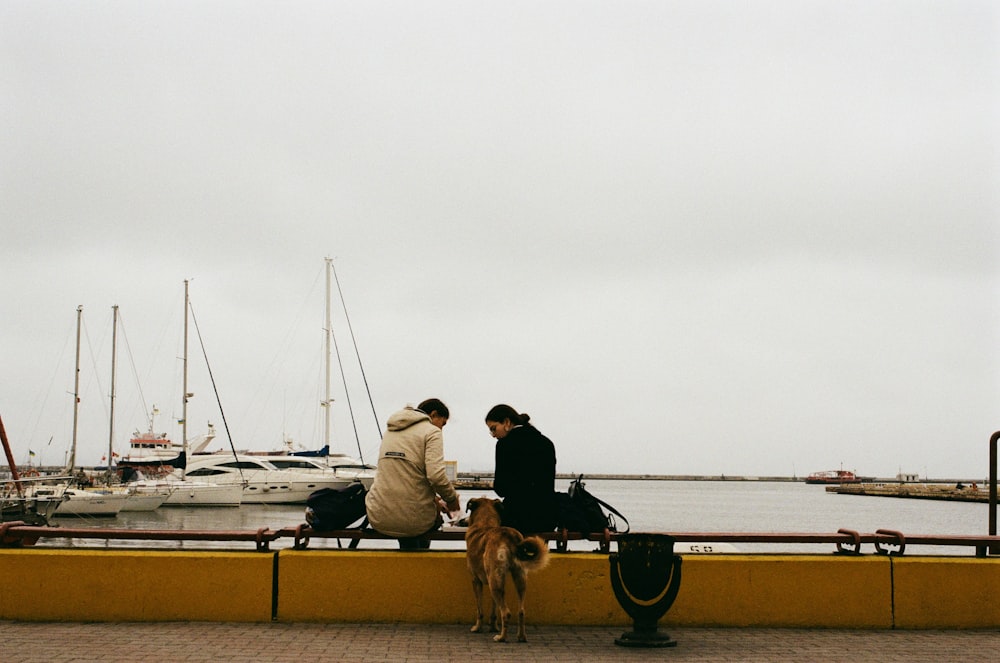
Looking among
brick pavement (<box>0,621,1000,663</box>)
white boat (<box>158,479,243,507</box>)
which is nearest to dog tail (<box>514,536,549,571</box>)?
brick pavement (<box>0,621,1000,663</box>)

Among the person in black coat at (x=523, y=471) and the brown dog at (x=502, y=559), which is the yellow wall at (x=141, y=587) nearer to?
the brown dog at (x=502, y=559)

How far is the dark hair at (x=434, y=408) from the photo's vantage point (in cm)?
789

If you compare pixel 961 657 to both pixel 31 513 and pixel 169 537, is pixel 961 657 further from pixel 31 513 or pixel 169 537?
pixel 31 513

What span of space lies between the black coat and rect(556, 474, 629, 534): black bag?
110mm

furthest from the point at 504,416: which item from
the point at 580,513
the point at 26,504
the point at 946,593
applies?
the point at 26,504

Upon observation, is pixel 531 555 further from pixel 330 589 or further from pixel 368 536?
pixel 330 589

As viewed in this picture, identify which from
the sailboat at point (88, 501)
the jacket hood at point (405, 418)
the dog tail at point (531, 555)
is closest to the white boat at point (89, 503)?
the sailboat at point (88, 501)

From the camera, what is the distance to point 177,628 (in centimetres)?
735

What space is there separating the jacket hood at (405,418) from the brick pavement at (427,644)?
1.64 m

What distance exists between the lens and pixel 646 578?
7082mm

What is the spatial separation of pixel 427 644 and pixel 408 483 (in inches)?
54.0

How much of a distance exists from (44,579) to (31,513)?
3372 cm

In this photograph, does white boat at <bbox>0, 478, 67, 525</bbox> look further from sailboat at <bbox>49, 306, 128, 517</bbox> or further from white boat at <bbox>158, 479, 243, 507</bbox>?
white boat at <bbox>158, 479, 243, 507</bbox>

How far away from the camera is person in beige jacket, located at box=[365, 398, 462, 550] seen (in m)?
7.59
